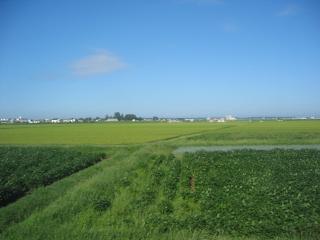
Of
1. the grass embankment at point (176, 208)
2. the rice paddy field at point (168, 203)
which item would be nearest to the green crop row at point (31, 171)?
the rice paddy field at point (168, 203)

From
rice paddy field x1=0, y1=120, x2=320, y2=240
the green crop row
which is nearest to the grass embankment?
rice paddy field x1=0, y1=120, x2=320, y2=240

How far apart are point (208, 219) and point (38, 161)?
14072 millimetres

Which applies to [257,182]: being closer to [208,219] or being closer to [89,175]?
[208,219]

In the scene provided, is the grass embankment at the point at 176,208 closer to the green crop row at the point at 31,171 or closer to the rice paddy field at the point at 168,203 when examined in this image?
the rice paddy field at the point at 168,203

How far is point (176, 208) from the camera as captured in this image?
10.7m

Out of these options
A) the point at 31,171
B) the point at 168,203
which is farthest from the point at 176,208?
the point at 31,171

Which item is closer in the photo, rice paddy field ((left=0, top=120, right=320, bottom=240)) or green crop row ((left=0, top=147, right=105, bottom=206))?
rice paddy field ((left=0, top=120, right=320, bottom=240))

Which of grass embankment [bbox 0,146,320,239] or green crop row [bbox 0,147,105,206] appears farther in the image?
green crop row [bbox 0,147,105,206]

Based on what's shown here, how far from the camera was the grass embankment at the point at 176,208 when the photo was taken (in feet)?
27.1

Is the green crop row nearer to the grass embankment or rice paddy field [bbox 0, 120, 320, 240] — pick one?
rice paddy field [bbox 0, 120, 320, 240]

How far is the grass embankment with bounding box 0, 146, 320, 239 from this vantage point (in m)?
8.27

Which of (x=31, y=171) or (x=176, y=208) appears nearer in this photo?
(x=176, y=208)

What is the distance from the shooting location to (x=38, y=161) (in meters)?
20.5

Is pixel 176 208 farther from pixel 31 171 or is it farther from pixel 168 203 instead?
pixel 31 171
